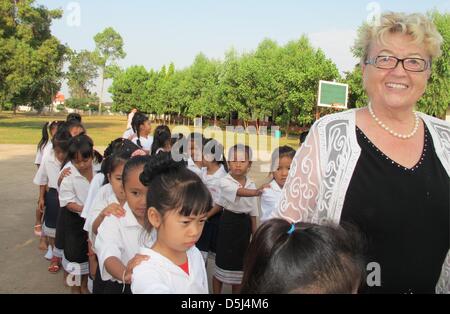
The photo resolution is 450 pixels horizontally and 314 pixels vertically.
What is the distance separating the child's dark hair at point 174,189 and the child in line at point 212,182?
71.2 inches

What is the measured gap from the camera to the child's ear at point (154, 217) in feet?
6.38

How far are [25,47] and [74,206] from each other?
22.5 m

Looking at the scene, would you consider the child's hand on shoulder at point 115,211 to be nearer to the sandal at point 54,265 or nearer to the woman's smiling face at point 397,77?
the woman's smiling face at point 397,77

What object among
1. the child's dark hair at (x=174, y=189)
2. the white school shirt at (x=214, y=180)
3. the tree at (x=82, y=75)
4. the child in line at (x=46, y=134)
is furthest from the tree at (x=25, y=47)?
the tree at (x=82, y=75)

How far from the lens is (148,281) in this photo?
1.70m

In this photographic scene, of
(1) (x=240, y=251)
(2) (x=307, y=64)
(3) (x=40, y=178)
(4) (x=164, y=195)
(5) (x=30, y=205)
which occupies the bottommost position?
(5) (x=30, y=205)

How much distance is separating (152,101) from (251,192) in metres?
50.7

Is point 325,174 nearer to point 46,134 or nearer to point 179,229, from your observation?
point 179,229

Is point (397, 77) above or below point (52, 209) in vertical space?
above

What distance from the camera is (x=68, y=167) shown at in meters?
3.81

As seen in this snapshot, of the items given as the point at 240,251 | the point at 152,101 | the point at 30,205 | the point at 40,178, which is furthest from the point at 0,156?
the point at 152,101

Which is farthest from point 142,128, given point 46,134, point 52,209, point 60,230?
point 60,230

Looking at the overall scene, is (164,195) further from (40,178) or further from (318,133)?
(40,178)
